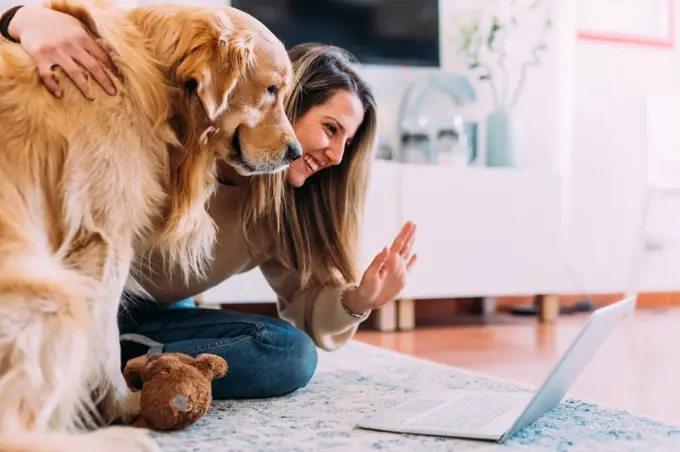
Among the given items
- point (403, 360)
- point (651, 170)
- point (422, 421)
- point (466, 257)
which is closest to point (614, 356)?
point (403, 360)

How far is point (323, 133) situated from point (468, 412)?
1.99ft

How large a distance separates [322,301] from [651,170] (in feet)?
8.31

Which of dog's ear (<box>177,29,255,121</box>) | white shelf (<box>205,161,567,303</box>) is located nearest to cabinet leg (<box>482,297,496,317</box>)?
white shelf (<box>205,161,567,303</box>)

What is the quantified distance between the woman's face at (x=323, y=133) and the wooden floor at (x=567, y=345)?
2.39 ft

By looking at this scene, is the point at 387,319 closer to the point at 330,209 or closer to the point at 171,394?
the point at 330,209

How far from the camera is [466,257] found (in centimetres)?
294

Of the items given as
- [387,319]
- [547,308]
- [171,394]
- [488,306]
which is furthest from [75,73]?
[488,306]

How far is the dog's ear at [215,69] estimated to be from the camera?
41.7 inches

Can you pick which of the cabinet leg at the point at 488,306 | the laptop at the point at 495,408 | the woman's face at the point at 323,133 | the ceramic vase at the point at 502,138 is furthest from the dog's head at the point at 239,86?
the cabinet leg at the point at 488,306

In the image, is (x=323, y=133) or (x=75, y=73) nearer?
(x=75, y=73)

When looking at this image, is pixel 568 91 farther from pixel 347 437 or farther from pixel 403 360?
pixel 347 437

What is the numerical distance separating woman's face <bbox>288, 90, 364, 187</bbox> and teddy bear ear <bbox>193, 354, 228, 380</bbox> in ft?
1.37

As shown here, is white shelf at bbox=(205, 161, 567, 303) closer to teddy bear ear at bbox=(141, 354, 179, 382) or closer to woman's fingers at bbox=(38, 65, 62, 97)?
teddy bear ear at bbox=(141, 354, 179, 382)

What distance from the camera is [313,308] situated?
61.8 inches
